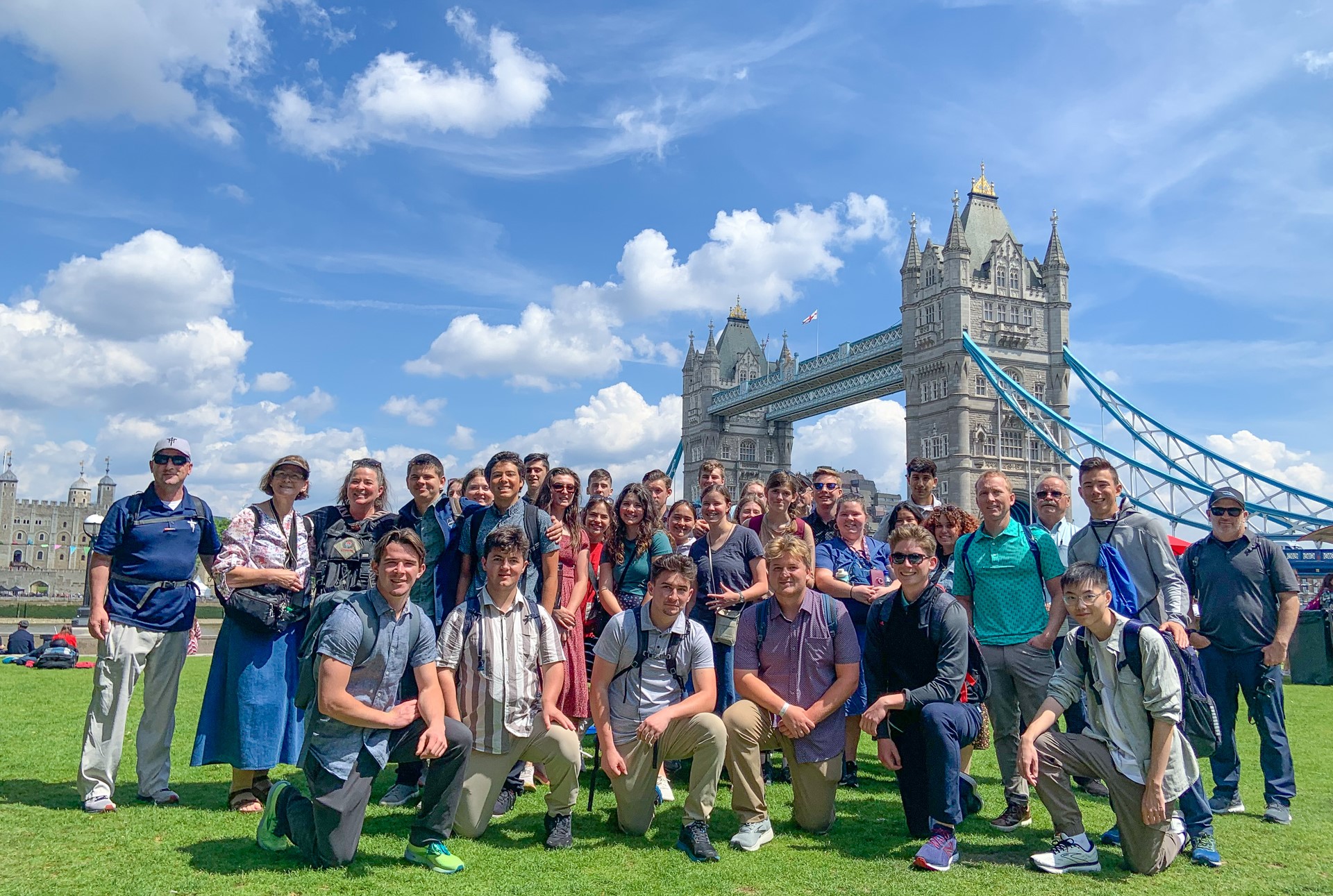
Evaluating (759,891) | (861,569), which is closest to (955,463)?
(861,569)

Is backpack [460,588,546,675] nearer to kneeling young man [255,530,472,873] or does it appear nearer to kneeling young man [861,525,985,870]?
kneeling young man [255,530,472,873]

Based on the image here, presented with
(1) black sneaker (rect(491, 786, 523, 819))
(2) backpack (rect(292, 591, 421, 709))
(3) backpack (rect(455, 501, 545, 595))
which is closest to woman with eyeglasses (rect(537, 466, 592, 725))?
(3) backpack (rect(455, 501, 545, 595))

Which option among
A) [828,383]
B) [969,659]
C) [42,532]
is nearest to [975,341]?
[828,383]

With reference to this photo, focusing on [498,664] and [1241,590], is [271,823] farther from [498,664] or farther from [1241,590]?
[1241,590]

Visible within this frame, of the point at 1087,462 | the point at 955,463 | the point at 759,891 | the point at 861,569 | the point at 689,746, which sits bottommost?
the point at 759,891

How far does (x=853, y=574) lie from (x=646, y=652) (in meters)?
2.26

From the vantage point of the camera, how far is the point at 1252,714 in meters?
5.93

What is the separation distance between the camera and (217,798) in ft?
18.6

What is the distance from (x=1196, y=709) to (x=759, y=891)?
234 centimetres

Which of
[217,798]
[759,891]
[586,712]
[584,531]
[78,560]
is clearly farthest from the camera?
[78,560]

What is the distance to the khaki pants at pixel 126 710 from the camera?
5.33m

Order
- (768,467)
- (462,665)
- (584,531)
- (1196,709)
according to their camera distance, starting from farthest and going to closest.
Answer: (768,467), (584,531), (462,665), (1196,709)

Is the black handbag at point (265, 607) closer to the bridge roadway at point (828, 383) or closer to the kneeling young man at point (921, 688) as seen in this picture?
the kneeling young man at point (921, 688)

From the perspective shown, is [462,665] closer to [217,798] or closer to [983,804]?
[217,798]
